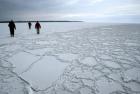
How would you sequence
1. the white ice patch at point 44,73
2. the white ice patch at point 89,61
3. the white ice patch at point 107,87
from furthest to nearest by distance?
the white ice patch at point 89,61, the white ice patch at point 44,73, the white ice patch at point 107,87

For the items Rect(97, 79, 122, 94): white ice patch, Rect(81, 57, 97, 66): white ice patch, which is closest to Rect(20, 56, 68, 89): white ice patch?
Rect(81, 57, 97, 66): white ice patch

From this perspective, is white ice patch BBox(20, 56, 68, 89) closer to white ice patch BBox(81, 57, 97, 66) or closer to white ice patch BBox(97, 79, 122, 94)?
white ice patch BBox(81, 57, 97, 66)

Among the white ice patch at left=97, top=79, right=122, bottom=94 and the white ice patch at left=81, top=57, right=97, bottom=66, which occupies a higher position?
the white ice patch at left=81, top=57, right=97, bottom=66

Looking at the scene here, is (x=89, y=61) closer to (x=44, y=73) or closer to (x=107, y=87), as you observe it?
(x=107, y=87)

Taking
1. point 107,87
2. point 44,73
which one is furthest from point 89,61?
point 44,73

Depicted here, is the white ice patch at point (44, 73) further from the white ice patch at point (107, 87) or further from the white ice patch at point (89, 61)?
the white ice patch at point (107, 87)

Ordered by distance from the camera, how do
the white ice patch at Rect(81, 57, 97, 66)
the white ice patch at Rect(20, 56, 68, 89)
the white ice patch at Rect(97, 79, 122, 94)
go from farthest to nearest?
the white ice patch at Rect(81, 57, 97, 66), the white ice patch at Rect(20, 56, 68, 89), the white ice patch at Rect(97, 79, 122, 94)

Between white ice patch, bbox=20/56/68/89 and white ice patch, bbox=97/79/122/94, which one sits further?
white ice patch, bbox=20/56/68/89

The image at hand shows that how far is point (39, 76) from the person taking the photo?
8.15 feet

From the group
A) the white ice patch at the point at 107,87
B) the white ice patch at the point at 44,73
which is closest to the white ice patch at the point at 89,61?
the white ice patch at the point at 44,73

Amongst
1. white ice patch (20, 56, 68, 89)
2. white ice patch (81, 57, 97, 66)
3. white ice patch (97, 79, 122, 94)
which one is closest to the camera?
white ice patch (97, 79, 122, 94)

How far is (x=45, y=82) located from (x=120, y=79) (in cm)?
170

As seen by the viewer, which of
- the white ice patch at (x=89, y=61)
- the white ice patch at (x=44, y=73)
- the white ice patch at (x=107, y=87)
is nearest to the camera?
the white ice patch at (x=107, y=87)

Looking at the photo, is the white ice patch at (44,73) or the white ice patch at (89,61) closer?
the white ice patch at (44,73)
